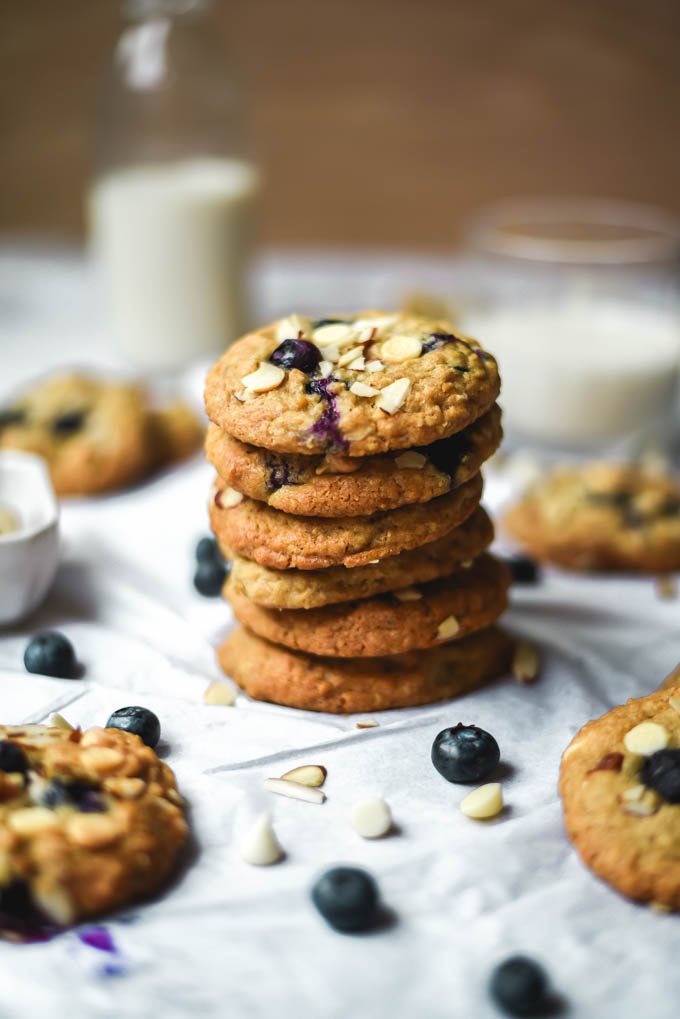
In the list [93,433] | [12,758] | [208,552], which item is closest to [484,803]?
[12,758]

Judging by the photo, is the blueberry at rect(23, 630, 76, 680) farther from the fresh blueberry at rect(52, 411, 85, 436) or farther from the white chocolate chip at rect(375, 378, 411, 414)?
the fresh blueberry at rect(52, 411, 85, 436)

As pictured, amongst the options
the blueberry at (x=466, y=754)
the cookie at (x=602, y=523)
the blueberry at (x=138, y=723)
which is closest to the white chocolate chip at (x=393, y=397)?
the blueberry at (x=466, y=754)

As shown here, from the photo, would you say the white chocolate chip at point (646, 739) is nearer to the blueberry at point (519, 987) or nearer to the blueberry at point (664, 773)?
the blueberry at point (664, 773)

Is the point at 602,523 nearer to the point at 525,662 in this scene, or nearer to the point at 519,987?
the point at 525,662

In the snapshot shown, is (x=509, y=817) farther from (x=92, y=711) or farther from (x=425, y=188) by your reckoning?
(x=425, y=188)

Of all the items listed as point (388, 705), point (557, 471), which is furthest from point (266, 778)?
point (557, 471)

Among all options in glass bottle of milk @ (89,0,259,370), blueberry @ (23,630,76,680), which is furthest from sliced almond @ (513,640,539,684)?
glass bottle of milk @ (89,0,259,370)
